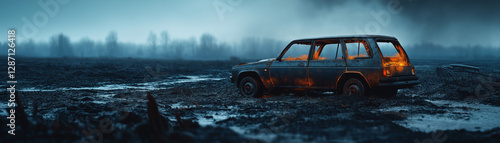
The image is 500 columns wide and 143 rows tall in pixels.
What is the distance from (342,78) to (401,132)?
11.1ft

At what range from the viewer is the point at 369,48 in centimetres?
747

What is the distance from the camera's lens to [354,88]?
24.9ft

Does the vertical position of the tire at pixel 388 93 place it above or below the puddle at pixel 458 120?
above

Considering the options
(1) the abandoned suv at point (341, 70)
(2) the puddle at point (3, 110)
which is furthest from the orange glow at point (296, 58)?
(2) the puddle at point (3, 110)

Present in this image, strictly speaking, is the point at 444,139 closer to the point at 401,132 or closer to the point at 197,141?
the point at 401,132

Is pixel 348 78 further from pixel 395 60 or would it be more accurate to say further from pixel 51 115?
pixel 51 115

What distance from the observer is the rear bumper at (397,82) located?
7.20 metres

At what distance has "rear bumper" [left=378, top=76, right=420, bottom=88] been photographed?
7.20 m

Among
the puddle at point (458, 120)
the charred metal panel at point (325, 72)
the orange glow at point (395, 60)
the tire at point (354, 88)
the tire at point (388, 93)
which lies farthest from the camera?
the tire at point (388, 93)

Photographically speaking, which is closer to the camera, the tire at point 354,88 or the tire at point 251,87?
the tire at point 354,88

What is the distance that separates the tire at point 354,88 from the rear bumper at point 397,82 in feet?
1.31

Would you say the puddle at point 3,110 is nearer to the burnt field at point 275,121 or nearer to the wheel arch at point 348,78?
the burnt field at point 275,121

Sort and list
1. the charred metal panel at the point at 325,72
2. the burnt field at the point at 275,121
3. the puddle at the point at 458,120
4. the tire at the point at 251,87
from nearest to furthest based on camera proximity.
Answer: the burnt field at the point at 275,121
the puddle at the point at 458,120
the charred metal panel at the point at 325,72
the tire at the point at 251,87

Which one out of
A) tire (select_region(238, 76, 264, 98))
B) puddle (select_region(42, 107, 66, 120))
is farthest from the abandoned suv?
puddle (select_region(42, 107, 66, 120))
